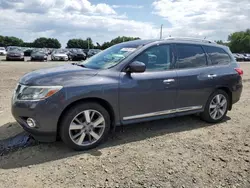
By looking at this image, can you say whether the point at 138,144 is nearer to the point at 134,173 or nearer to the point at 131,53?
the point at 134,173

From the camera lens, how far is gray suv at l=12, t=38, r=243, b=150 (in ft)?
11.7

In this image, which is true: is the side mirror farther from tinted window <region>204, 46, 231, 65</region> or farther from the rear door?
tinted window <region>204, 46, 231, 65</region>

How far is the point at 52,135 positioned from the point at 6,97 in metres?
4.15

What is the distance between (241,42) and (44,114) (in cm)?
10375

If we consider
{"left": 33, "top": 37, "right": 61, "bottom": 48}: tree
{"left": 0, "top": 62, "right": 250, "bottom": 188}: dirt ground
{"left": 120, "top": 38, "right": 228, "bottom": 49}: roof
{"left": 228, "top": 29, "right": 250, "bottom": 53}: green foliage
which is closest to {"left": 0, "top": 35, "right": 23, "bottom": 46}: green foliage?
{"left": 33, "top": 37, "right": 61, "bottom": 48}: tree

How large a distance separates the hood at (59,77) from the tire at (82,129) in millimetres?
393

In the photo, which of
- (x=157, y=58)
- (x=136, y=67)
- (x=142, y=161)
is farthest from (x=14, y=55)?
(x=142, y=161)

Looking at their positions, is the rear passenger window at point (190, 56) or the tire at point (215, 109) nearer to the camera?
the rear passenger window at point (190, 56)

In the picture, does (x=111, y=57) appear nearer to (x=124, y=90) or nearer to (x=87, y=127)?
(x=124, y=90)

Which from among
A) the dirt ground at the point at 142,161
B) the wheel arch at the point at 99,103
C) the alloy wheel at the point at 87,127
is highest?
the wheel arch at the point at 99,103

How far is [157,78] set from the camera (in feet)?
14.1

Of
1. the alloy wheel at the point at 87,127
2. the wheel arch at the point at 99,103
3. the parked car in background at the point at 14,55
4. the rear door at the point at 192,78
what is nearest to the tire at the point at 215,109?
the rear door at the point at 192,78

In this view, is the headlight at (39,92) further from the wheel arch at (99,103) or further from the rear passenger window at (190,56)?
the rear passenger window at (190,56)

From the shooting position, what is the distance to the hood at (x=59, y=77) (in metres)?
3.59
